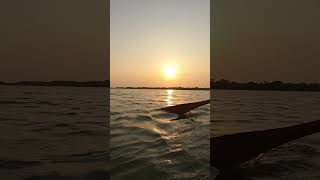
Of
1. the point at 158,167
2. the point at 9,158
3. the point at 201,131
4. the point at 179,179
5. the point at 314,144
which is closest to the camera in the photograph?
the point at 179,179

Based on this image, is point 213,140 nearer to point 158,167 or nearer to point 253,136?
point 253,136

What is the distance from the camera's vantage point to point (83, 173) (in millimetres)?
14531

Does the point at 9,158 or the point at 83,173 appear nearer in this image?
the point at 83,173

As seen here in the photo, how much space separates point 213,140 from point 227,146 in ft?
2.96

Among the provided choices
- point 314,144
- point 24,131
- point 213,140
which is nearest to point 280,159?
point 213,140

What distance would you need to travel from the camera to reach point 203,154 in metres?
20.1

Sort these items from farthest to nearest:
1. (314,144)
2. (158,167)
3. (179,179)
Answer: (314,144) < (158,167) < (179,179)

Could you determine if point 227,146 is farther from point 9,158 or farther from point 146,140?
point 9,158

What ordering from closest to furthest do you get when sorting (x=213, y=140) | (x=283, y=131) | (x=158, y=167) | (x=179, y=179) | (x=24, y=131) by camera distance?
(x=179, y=179), (x=158, y=167), (x=213, y=140), (x=283, y=131), (x=24, y=131)

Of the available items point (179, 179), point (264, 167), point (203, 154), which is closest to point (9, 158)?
point (179, 179)

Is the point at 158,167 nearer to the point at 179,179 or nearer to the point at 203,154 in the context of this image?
the point at 179,179

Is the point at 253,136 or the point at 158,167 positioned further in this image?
the point at 253,136

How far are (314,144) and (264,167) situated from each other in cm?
857

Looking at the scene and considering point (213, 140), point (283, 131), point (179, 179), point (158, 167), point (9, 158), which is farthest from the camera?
point (283, 131)
